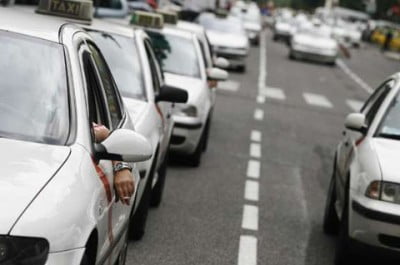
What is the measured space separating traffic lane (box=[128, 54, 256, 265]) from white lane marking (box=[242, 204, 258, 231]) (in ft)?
0.19

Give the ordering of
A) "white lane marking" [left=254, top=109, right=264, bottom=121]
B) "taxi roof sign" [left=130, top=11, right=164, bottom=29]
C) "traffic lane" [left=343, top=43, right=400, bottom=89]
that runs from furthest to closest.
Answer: "traffic lane" [left=343, top=43, right=400, bottom=89]
"white lane marking" [left=254, top=109, right=264, bottom=121]
"taxi roof sign" [left=130, top=11, right=164, bottom=29]

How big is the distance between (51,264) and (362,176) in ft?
13.2

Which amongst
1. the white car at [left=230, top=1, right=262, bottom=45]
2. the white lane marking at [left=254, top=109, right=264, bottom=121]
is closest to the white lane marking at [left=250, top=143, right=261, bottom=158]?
the white lane marking at [left=254, top=109, right=264, bottom=121]

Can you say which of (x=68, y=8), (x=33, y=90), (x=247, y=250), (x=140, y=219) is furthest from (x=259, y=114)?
(x=33, y=90)

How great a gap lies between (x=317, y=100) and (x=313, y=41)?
1546cm

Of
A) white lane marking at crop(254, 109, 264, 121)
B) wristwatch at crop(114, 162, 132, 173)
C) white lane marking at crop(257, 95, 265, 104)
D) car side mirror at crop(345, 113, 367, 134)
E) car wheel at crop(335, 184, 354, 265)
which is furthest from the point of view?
white lane marking at crop(257, 95, 265, 104)

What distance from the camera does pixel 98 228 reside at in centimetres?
459

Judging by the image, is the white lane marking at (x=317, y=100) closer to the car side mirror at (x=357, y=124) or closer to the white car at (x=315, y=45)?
the white car at (x=315, y=45)

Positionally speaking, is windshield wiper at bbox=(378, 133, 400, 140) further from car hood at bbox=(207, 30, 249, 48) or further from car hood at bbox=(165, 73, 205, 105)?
car hood at bbox=(207, 30, 249, 48)

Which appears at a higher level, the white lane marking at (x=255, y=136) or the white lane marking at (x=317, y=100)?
the white lane marking at (x=255, y=136)

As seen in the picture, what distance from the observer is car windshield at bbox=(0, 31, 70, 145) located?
476cm

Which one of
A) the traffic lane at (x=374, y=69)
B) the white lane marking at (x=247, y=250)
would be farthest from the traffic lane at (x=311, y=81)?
the white lane marking at (x=247, y=250)

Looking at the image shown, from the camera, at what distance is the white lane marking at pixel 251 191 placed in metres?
10.9

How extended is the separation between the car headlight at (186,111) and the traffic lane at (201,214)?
64cm
